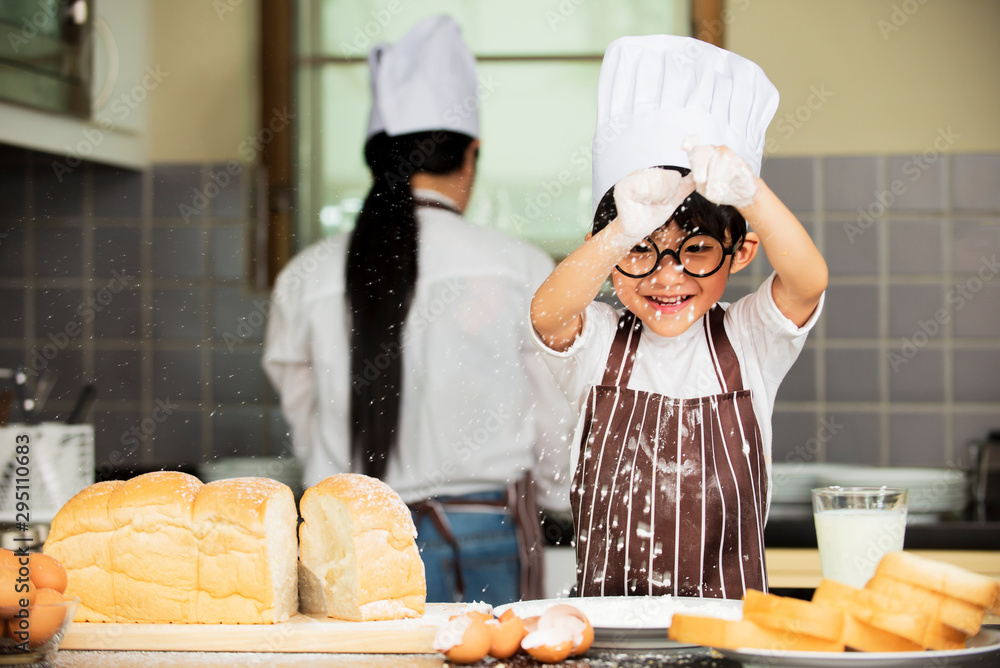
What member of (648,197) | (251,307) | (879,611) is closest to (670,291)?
(648,197)

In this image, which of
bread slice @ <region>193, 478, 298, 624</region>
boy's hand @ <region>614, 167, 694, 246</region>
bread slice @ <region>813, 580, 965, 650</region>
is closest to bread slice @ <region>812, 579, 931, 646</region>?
bread slice @ <region>813, 580, 965, 650</region>

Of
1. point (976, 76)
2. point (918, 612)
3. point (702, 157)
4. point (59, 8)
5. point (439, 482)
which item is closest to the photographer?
point (918, 612)

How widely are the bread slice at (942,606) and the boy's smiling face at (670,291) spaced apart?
14.0 inches

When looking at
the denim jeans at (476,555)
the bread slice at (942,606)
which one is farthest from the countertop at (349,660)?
the denim jeans at (476,555)

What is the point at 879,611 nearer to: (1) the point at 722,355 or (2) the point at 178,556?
(1) the point at 722,355

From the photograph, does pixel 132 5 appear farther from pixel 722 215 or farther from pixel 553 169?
pixel 722 215

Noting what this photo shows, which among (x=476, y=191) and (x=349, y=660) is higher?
(x=476, y=191)

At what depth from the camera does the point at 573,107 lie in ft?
5.97

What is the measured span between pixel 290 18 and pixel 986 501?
158cm

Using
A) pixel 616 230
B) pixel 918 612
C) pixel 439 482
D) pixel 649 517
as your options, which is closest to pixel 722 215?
pixel 616 230

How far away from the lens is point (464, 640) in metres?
0.58

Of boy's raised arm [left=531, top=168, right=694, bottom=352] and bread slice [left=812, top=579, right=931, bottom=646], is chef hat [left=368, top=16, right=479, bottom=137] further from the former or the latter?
bread slice [left=812, top=579, right=931, bottom=646]

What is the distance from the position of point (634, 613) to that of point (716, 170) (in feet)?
1.08

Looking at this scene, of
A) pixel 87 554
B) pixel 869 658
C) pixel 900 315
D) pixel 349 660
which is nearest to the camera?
pixel 869 658
